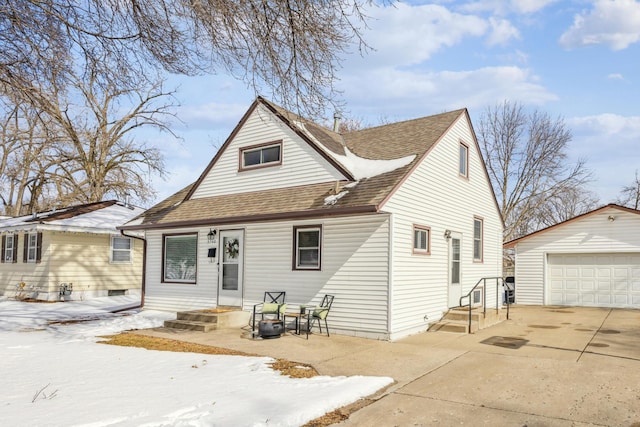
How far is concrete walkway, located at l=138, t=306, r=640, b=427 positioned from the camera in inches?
218

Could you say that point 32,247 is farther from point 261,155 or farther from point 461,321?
point 461,321

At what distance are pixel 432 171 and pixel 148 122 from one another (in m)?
20.8

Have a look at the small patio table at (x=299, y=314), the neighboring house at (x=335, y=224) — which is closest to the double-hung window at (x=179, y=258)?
the neighboring house at (x=335, y=224)

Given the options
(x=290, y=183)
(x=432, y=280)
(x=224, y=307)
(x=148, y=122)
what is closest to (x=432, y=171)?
(x=432, y=280)

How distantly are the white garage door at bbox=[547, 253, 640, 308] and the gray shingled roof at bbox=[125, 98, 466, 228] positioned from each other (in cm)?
871

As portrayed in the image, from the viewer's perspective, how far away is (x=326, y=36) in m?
6.22

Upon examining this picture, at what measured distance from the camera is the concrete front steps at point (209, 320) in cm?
1177

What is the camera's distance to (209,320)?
1198cm

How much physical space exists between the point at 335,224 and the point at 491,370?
4914 mm

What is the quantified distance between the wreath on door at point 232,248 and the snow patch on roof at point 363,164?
3.51 m

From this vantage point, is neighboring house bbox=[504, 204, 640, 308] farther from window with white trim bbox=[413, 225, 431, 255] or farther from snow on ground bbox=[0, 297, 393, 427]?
snow on ground bbox=[0, 297, 393, 427]

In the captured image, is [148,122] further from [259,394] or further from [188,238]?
[259,394]

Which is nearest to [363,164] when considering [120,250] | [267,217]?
[267,217]

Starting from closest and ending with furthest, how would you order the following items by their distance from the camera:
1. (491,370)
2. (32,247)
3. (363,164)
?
(491,370), (363,164), (32,247)
